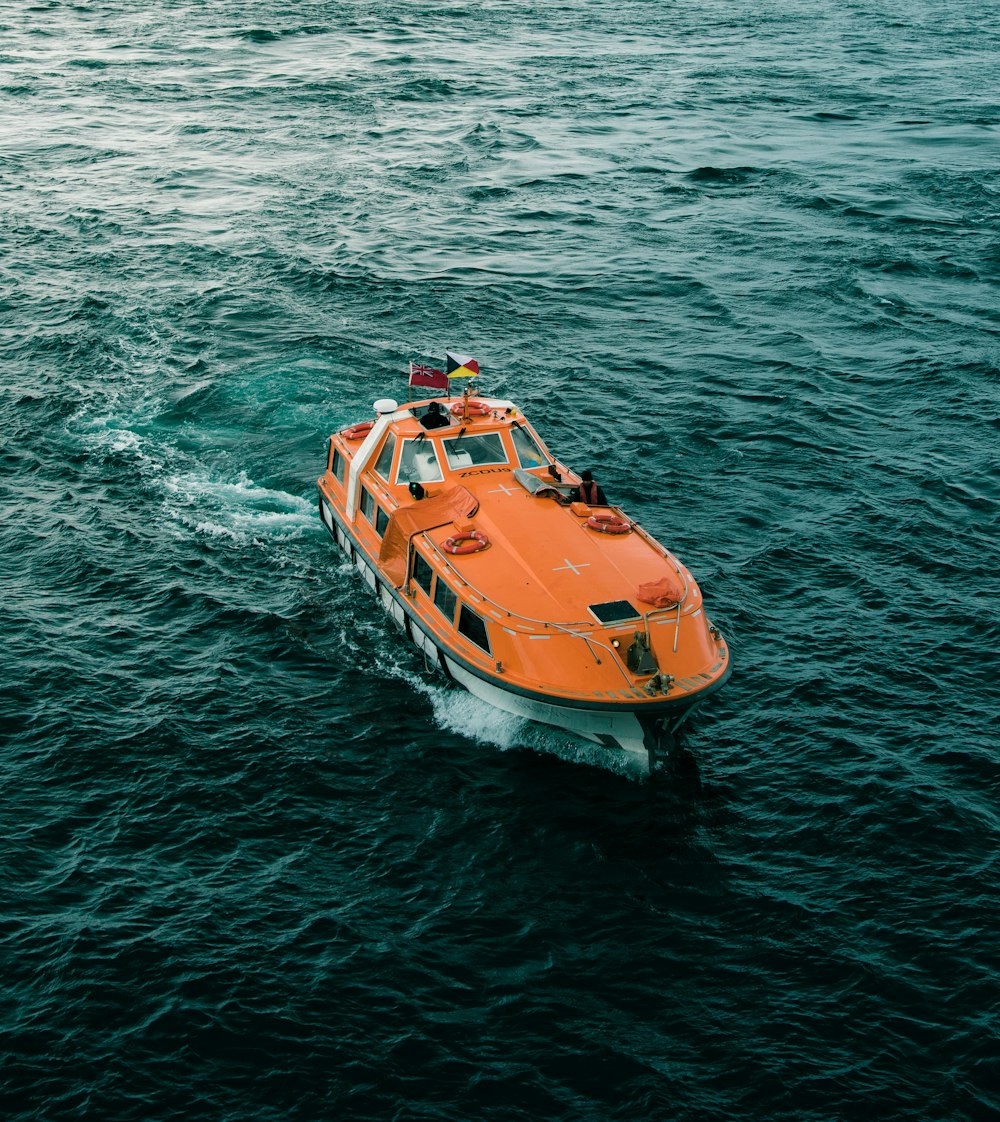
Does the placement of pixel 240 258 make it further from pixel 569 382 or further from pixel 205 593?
pixel 205 593

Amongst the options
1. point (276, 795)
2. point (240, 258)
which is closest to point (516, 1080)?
point (276, 795)

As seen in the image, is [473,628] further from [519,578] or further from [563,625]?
[563,625]

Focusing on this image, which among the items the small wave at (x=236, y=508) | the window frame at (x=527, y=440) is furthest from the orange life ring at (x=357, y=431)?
the window frame at (x=527, y=440)

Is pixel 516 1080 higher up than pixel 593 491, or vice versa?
pixel 593 491

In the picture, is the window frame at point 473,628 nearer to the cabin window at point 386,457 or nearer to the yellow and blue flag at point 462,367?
the cabin window at point 386,457

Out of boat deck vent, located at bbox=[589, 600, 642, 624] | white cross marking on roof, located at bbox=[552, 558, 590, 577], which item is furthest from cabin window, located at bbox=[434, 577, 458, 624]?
boat deck vent, located at bbox=[589, 600, 642, 624]

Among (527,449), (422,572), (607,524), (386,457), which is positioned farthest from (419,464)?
(607,524)
